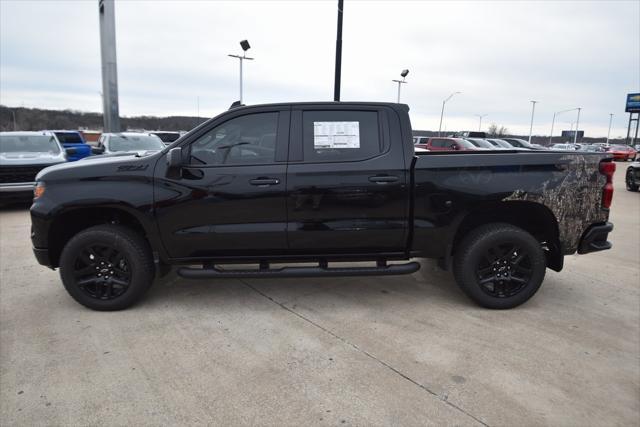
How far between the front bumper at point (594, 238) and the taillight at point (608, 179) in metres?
0.21

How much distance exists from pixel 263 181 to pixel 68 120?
79.0 meters

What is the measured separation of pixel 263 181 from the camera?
3766mm

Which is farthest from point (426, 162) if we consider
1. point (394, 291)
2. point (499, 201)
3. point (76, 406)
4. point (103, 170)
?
point (76, 406)

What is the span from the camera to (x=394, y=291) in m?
4.58

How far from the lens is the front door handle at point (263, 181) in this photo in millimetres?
3760

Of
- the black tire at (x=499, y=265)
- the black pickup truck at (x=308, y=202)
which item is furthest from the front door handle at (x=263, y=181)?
the black tire at (x=499, y=265)

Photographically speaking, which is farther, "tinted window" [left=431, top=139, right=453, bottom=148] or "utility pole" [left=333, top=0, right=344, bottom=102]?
"tinted window" [left=431, top=139, right=453, bottom=148]

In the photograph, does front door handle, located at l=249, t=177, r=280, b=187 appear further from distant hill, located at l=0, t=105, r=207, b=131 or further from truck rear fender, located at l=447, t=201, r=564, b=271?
distant hill, located at l=0, t=105, r=207, b=131

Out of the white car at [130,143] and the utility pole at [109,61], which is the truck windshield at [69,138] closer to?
the utility pole at [109,61]

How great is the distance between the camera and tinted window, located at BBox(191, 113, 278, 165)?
384 cm

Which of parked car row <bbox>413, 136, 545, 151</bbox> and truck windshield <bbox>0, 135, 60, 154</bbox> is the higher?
parked car row <bbox>413, 136, 545, 151</bbox>

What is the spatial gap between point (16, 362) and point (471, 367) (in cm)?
330

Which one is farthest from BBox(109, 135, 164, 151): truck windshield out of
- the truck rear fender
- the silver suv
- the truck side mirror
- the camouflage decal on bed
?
the camouflage decal on bed

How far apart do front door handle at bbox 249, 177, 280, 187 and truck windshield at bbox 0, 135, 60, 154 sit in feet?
28.9
